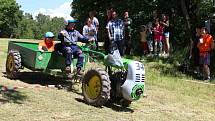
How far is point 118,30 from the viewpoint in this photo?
51.6 ft

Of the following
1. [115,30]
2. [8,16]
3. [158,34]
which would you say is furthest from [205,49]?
[8,16]

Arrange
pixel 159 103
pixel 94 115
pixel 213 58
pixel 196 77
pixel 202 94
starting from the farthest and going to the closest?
1. pixel 213 58
2. pixel 196 77
3. pixel 202 94
4. pixel 159 103
5. pixel 94 115

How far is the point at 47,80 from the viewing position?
43.5ft

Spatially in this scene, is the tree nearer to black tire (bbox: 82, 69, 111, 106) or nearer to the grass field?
the grass field

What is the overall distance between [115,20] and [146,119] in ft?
21.0

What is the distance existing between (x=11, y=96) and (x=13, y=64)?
2.20m

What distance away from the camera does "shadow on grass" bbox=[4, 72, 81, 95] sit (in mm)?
12383

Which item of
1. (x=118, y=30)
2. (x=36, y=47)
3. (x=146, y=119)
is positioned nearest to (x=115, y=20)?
(x=118, y=30)

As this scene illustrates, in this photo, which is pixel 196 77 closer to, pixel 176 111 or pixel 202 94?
pixel 202 94

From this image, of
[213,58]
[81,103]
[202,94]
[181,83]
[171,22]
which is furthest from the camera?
[171,22]

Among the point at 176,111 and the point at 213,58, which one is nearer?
the point at 176,111

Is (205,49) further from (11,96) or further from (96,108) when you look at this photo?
(11,96)

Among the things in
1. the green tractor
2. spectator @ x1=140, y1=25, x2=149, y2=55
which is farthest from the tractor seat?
spectator @ x1=140, y1=25, x2=149, y2=55

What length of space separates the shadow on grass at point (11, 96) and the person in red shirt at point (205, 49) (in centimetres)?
761
